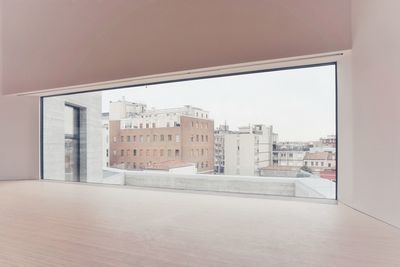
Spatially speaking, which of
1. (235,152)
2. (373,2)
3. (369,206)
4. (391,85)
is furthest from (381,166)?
(235,152)

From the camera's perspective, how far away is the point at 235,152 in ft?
15.9

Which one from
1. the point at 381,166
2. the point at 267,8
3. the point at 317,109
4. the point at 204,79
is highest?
the point at 267,8

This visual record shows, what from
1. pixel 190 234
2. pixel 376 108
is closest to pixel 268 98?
pixel 376 108

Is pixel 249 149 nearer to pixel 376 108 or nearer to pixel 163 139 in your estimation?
pixel 163 139

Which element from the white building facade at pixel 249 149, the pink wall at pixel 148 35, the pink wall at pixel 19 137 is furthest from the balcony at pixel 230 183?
the pink wall at pixel 148 35

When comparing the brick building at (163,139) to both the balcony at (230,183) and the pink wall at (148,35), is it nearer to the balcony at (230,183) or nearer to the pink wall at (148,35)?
the balcony at (230,183)

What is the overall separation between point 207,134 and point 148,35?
187 centimetres

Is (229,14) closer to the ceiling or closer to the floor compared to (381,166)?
closer to the ceiling

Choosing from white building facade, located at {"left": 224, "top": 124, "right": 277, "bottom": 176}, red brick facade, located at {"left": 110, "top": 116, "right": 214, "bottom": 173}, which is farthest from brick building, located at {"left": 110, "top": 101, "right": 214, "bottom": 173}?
white building facade, located at {"left": 224, "top": 124, "right": 277, "bottom": 176}

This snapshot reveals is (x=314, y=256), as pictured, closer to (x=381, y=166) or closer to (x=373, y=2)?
(x=381, y=166)

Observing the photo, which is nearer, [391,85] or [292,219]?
[391,85]

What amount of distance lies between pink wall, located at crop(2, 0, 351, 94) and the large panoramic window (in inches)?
29.6

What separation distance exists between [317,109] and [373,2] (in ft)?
5.07

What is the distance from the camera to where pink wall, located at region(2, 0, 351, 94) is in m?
3.41
